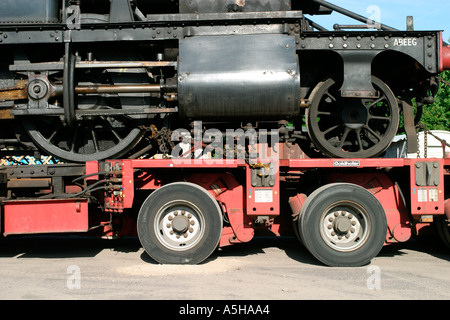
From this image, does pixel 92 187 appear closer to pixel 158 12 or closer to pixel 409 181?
pixel 158 12

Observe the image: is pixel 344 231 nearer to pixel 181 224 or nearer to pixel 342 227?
pixel 342 227

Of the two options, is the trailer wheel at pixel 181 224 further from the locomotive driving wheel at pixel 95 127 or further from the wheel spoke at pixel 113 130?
the wheel spoke at pixel 113 130

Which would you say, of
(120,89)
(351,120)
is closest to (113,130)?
(120,89)

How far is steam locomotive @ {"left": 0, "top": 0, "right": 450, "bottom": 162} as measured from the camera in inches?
277

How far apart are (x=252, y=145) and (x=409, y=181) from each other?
2511mm

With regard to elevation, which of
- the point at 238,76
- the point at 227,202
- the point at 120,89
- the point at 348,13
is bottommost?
the point at 227,202

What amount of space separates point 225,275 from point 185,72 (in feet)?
9.52

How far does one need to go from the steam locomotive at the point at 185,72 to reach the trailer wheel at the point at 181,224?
91 centimetres

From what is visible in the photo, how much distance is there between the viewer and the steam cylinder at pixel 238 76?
22.8 ft

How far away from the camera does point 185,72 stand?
7.00 metres

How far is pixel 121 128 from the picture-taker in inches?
314

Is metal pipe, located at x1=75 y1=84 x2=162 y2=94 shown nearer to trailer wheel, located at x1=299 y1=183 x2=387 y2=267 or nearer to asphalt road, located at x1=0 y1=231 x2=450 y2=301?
asphalt road, located at x1=0 y1=231 x2=450 y2=301

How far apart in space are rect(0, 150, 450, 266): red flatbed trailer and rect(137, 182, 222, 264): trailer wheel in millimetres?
14

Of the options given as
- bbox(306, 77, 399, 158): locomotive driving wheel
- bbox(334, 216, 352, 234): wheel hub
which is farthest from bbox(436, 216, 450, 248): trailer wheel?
bbox(334, 216, 352, 234): wheel hub
